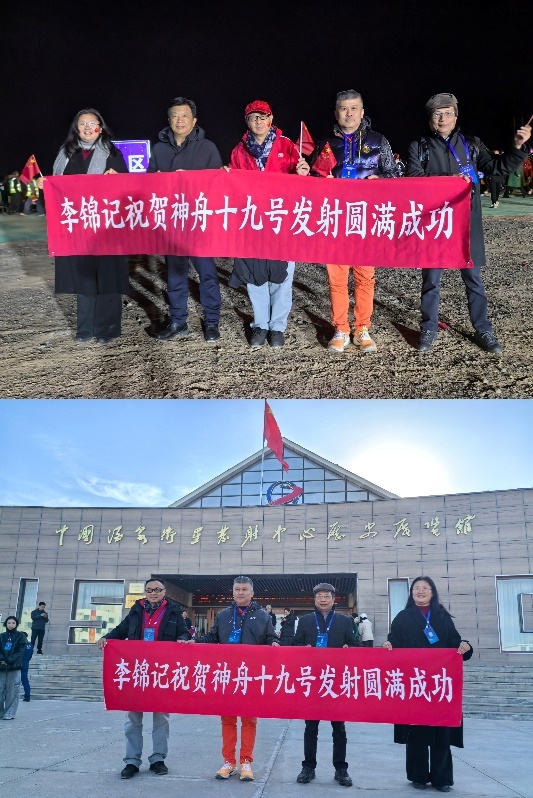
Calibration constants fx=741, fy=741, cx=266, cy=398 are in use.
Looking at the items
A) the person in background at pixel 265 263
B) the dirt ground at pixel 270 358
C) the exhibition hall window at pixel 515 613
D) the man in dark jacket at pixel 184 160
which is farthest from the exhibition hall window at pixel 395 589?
the man in dark jacket at pixel 184 160

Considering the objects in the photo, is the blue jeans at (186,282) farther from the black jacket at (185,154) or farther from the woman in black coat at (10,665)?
the woman in black coat at (10,665)

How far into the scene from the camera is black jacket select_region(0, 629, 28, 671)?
4328 mm

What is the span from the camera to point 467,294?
3783 mm

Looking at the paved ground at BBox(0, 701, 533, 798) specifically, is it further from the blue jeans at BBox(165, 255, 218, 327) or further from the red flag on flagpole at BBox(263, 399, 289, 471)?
the blue jeans at BBox(165, 255, 218, 327)

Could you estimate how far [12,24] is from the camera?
5816 mm

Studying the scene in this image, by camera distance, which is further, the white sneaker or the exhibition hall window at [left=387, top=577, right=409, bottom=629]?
the exhibition hall window at [left=387, top=577, right=409, bottom=629]

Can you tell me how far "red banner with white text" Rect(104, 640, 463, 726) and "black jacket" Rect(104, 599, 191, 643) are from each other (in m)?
0.03

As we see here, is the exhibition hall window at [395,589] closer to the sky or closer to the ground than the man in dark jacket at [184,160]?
closer to the ground

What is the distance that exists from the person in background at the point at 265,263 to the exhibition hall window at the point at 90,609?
2748 mm

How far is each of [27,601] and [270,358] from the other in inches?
162

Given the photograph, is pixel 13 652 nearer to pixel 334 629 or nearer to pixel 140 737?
pixel 140 737

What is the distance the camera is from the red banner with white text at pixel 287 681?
2.80 m

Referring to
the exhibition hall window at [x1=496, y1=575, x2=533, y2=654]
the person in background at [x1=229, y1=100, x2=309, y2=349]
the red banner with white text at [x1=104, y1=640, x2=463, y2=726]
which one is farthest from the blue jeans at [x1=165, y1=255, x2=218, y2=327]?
the exhibition hall window at [x1=496, y1=575, x2=533, y2=654]

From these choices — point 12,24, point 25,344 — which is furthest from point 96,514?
point 12,24
